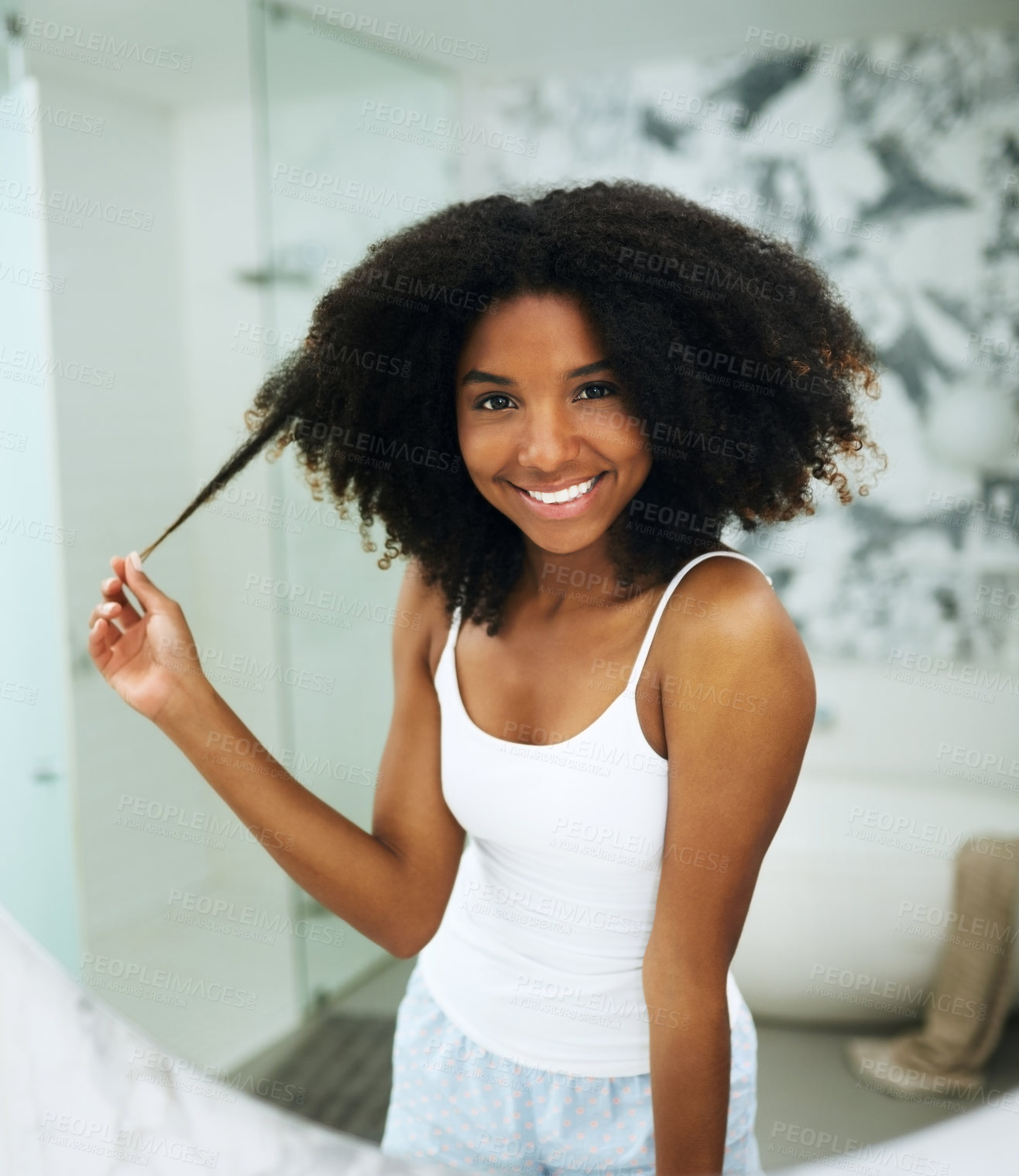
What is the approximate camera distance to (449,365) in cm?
52

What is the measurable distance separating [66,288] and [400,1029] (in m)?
0.52

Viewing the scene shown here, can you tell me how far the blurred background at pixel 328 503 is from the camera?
40 cm

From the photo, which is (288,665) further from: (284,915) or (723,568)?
(723,568)

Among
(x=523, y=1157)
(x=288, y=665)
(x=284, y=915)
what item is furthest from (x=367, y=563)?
(x=523, y=1157)

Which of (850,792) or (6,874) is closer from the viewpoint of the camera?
(850,792)

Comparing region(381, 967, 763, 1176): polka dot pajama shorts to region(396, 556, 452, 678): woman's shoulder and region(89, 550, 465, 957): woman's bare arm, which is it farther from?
region(396, 556, 452, 678): woman's shoulder

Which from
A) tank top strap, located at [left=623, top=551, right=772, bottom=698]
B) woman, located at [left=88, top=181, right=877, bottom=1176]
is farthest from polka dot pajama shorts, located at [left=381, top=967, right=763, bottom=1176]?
tank top strap, located at [left=623, top=551, right=772, bottom=698]

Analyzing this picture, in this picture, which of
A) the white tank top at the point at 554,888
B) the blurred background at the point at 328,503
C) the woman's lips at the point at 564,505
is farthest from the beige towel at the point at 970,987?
the woman's lips at the point at 564,505

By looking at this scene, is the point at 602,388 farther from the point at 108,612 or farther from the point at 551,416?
the point at 108,612

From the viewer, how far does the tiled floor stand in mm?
408

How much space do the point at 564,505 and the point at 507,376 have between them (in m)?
0.07

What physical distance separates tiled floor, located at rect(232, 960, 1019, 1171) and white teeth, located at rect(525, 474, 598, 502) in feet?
0.89

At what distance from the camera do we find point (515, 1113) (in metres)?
0.53

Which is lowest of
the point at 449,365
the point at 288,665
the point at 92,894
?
the point at 92,894
